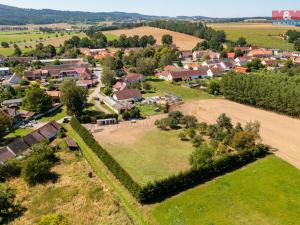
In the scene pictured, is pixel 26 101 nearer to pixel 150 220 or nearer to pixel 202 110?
pixel 202 110

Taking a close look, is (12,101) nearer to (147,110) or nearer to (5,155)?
(5,155)

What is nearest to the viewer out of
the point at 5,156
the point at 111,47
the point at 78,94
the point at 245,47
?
the point at 5,156

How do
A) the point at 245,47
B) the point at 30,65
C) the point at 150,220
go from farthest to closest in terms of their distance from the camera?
1. the point at 245,47
2. the point at 30,65
3. the point at 150,220

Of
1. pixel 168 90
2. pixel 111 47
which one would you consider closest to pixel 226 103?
pixel 168 90

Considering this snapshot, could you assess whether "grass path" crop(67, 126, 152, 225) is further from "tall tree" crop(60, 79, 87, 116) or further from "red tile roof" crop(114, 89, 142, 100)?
"red tile roof" crop(114, 89, 142, 100)

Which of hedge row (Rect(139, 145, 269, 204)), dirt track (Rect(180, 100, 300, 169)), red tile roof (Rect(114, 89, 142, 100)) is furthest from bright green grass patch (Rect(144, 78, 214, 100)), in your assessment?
hedge row (Rect(139, 145, 269, 204))

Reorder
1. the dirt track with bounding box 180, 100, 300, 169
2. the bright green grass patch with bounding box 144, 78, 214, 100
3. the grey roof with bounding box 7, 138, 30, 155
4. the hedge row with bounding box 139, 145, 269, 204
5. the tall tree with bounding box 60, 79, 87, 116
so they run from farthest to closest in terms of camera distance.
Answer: the bright green grass patch with bounding box 144, 78, 214, 100 → the tall tree with bounding box 60, 79, 87, 116 → the dirt track with bounding box 180, 100, 300, 169 → the grey roof with bounding box 7, 138, 30, 155 → the hedge row with bounding box 139, 145, 269, 204

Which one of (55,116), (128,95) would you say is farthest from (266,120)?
(55,116)
